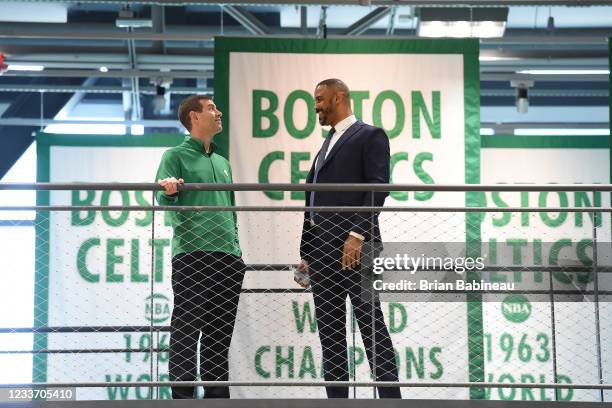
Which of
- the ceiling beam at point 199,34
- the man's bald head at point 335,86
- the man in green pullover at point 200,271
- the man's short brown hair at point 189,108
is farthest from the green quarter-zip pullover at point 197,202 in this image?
the ceiling beam at point 199,34

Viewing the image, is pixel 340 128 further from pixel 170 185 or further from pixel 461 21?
pixel 461 21

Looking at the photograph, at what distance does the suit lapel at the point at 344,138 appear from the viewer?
20.7ft

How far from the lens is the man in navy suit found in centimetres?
608

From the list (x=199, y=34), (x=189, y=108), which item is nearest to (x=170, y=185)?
(x=189, y=108)

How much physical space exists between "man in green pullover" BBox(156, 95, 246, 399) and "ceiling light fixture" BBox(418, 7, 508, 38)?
368cm

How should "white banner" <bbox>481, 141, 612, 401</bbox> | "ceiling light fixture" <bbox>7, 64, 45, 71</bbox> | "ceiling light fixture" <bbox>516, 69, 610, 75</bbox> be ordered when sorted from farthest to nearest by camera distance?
"ceiling light fixture" <bbox>7, 64, 45, 71</bbox> < "ceiling light fixture" <bbox>516, 69, 610, 75</bbox> < "white banner" <bbox>481, 141, 612, 401</bbox>

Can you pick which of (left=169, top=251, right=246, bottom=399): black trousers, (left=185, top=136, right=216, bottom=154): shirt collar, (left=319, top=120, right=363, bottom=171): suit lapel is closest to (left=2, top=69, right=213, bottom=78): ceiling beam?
(left=185, top=136, right=216, bottom=154): shirt collar

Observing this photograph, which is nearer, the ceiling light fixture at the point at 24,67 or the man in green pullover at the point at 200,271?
the man in green pullover at the point at 200,271

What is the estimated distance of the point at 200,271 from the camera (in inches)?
242

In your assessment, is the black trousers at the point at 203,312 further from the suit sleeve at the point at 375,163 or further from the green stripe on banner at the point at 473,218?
the green stripe on banner at the point at 473,218

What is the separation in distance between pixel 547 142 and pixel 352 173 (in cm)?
461

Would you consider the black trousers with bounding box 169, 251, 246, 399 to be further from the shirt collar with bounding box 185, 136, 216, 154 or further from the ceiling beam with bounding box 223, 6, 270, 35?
the ceiling beam with bounding box 223, 6, 270, 35

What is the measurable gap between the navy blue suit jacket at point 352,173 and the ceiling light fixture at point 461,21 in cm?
341

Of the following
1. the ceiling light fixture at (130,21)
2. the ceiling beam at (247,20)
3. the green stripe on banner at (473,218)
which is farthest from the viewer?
the ceiling beam at (247,20)
